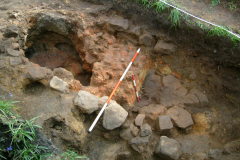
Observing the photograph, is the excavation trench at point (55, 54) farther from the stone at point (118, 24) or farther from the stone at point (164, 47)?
the stone at point (164, 47)

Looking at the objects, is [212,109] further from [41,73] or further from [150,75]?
[41,73]

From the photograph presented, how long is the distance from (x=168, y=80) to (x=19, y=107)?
252 centimetres

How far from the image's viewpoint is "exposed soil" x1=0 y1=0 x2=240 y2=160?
9.12ft

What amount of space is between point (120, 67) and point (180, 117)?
1.28 meters

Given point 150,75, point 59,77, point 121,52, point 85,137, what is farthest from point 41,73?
point 150,75

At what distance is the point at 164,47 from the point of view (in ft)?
12.2

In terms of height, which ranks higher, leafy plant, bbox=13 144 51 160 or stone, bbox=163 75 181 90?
leafy plant, bbox=13 144 51 160

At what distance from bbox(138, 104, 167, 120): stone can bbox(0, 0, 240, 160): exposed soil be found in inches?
0.8

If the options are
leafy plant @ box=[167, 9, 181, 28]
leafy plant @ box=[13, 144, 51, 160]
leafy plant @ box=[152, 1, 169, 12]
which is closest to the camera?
leafy plant @ box=[13, 144, 51, 160]

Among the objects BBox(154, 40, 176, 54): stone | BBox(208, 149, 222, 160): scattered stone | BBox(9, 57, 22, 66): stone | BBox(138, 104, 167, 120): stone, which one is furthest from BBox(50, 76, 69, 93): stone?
BBox(208, 149, 222, 160): scattered stone

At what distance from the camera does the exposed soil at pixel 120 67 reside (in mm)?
2781

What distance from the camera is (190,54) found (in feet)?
12.1

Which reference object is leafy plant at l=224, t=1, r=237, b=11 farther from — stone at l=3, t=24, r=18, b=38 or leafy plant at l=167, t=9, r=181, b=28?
stone at l=3, t=24, r=18, b=38

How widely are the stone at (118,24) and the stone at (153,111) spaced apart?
148cm
